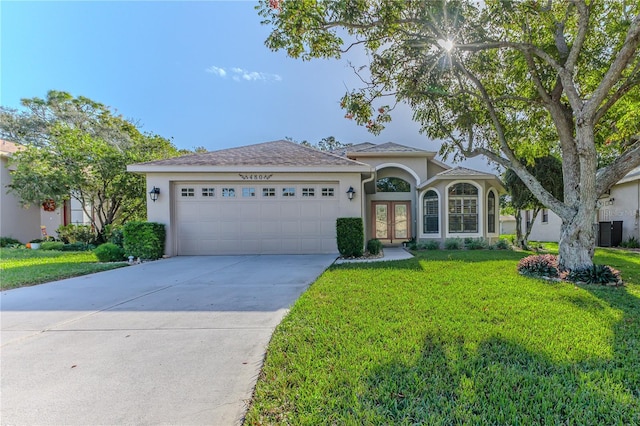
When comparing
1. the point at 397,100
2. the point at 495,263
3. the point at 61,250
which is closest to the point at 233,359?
the point at 397,100

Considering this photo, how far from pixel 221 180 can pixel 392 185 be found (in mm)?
9021

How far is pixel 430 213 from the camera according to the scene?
13602 millimetres

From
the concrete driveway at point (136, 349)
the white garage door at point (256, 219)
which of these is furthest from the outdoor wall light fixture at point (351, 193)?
the concrete driveway at point (136, 349)

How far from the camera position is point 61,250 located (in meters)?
12.6

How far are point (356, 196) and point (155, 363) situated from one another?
8.15 m

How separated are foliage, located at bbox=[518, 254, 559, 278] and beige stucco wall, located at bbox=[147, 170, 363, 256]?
16.1 feet

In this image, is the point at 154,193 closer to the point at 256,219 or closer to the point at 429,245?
the point at 256,219

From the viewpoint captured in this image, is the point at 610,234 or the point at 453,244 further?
the point at 610,234

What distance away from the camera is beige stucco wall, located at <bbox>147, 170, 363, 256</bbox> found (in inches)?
397

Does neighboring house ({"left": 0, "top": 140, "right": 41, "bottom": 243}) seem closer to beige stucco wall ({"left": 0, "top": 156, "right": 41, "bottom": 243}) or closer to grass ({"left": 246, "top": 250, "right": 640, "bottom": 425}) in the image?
beige stucco wall ({"left": 0, "top": 156, "right": 41, "bottom": 243})

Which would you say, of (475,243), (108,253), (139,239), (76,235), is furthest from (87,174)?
(475,243)

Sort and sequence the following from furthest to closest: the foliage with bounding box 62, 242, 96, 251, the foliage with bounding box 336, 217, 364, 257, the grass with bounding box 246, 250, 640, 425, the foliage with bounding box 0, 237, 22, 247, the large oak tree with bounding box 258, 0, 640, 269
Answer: the foliage with bounding box 0, 237, 22, 247 → the foliage with bounding box 62, 242, 96, 251 → the foliage with bounding box 336, 217, 364, 257 → the large oak tree with bounding box 258, 0, 640, 269 → the grass with bounding box 246, 250, 640, 425

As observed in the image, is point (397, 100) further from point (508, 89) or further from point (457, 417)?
point (457, 417)

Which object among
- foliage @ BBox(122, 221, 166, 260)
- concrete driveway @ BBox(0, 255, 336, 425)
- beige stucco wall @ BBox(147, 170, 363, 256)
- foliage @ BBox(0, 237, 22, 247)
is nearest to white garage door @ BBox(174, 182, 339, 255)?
beige stucco wall @ BBox(147, 170, 363, 256)
